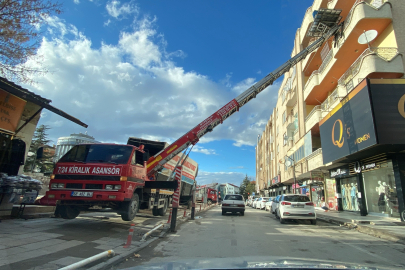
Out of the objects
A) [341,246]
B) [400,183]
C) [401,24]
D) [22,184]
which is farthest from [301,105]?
[22,184]

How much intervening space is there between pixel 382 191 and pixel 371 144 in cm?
512

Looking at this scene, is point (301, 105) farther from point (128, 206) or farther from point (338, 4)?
point (128, 206)

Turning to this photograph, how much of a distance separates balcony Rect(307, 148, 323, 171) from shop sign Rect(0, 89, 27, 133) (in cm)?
2025

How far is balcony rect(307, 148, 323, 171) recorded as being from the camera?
68.8 ft

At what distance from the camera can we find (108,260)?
492 cm

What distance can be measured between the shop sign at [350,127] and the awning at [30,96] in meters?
13.2

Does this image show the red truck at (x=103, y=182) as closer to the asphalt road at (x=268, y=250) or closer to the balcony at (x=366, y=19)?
the asphalt road at (x=268, y=250)

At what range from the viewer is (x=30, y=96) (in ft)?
27.1

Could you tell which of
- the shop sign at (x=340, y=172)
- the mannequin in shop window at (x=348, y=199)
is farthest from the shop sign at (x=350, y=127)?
the mannequin in shop window at (x=348, y=199)

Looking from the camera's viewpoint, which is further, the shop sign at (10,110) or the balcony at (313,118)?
the balcony at (313,118)

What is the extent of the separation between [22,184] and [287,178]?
101 ft

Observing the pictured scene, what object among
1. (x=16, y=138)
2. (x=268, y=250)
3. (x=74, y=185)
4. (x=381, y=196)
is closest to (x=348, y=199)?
(x=381, y=196)

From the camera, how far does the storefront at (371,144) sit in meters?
11.9

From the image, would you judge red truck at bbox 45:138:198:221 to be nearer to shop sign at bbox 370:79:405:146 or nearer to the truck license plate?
the truck license plate
